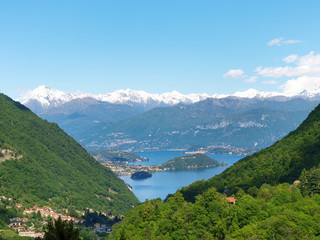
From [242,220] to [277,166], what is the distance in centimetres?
7646

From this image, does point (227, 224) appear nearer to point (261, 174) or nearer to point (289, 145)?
point (261, 174)

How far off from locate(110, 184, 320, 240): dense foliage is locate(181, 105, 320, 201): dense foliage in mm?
49808

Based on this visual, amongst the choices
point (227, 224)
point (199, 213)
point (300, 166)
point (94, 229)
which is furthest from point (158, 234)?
point (94, 229)

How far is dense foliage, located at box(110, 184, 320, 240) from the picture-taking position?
55562 mm

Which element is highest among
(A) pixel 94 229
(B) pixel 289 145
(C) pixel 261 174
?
(B) pixel 289 145

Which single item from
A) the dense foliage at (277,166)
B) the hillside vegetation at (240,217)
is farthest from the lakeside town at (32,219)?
the hillside vegetation at (240,217)

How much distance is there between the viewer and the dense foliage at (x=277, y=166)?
414ft

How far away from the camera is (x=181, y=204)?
86375mm

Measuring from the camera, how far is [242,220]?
6450 cm

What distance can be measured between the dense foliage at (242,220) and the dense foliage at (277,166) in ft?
163

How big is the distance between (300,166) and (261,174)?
15.8 metres

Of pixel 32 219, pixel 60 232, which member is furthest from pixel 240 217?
pixel 32 219

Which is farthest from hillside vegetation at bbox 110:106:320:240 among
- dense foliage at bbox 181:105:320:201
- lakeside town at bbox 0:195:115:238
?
lakeside town at bbox 0:195:115:238

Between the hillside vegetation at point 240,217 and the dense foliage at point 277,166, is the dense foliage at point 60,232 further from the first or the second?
the dense foliage at point 277,166
